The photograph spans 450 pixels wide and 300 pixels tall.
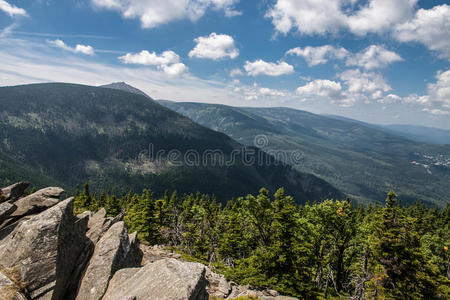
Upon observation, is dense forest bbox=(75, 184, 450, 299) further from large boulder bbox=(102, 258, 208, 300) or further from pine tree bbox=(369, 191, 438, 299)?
large boulder bbox=(102, 258, 208, 300)

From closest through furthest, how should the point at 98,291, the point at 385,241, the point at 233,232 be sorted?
the point at 98,291
the point at 385,241
the point at 233,232

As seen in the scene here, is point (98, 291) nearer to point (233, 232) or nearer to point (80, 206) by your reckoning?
point (233, 232)

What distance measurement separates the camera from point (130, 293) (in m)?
13.0

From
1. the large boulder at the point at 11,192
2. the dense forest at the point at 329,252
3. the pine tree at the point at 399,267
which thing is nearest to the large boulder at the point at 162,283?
the large boulder at the point at 11,192

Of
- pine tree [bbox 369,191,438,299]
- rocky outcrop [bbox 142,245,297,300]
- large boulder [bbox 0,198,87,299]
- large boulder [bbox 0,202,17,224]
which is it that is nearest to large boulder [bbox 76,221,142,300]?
large boulder [bbox 0,198,87,299]

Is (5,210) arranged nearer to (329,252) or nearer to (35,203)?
(35,203)

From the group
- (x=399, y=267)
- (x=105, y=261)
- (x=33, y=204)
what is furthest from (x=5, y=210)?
(x=399, y=267)

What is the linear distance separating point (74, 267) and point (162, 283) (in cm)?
800

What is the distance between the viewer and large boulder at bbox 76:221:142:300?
47.9ft

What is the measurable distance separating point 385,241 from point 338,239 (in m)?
7.64

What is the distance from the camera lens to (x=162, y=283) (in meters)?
12.9

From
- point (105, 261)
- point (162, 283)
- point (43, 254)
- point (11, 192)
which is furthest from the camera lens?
point (11, 192)

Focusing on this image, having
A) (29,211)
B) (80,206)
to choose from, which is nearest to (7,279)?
(29,211)

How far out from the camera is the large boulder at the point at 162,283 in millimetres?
12266
